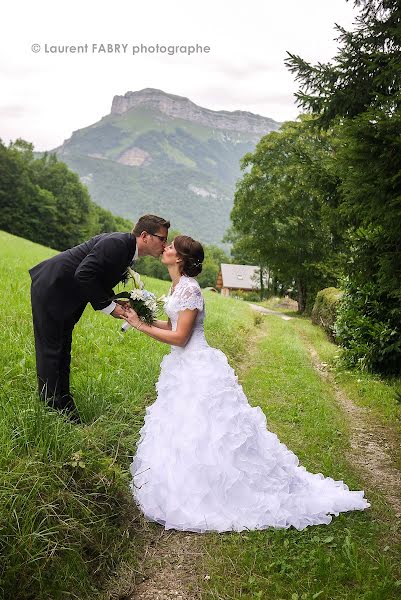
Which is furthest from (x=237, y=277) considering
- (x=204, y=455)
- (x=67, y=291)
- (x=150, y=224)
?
(x=204, y=455)

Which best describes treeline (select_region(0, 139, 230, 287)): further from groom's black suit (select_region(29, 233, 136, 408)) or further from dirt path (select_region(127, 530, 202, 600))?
dirt path (select_region(127, 530, 202, 600))

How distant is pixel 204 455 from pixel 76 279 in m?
2.04

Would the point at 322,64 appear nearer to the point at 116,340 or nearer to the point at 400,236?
the point at 400,236

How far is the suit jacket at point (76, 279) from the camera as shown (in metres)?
4.79

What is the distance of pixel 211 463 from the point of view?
458cm

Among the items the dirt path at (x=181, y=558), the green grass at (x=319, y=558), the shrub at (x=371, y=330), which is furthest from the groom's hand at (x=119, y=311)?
the shrub at (x=371, y=330)

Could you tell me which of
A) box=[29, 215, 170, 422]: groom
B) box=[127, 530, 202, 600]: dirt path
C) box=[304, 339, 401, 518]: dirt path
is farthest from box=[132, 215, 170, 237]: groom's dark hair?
box=[304, 339, 401, 518]: dirt path

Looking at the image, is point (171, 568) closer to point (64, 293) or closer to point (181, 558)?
point (181, 558)

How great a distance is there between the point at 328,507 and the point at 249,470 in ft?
2.88

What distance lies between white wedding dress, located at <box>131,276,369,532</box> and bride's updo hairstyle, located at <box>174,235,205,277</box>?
5.0 inches

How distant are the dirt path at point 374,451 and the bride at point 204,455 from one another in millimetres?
912

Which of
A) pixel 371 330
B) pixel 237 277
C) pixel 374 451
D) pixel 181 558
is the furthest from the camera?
pixel 237 277

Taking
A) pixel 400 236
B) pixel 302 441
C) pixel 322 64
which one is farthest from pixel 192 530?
pixel 322 64

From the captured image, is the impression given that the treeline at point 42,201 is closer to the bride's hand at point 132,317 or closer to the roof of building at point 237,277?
the roof of building at point 237,277
